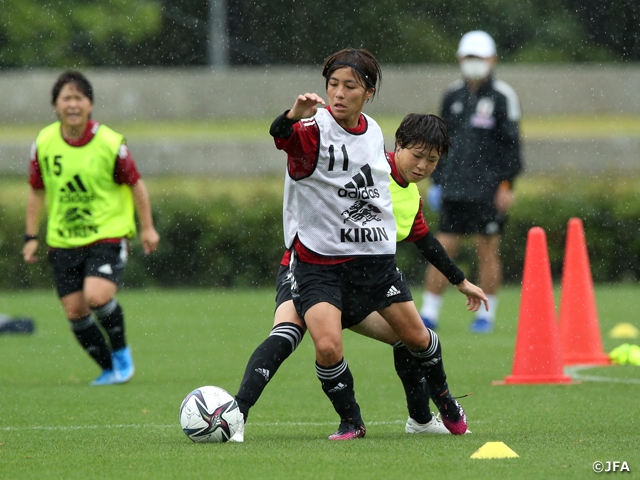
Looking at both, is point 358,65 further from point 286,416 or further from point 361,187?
point 286,416

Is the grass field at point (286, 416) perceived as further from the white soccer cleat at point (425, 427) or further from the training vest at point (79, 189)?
the training vest at point (79, 189)

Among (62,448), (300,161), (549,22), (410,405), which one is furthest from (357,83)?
(549,22)

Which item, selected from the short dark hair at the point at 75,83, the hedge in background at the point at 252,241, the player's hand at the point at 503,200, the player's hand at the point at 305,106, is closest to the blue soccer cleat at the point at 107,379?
the short dark hair at the point at 75,83

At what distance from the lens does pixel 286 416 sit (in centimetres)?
697

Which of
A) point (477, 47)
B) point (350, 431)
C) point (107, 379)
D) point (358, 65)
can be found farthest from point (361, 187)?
point (477, 47)

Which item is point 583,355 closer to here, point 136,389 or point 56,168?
point 136,389

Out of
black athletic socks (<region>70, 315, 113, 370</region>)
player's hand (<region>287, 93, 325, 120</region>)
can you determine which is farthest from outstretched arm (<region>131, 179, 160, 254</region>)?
player's hand (<region>287, 93, 325, 120</region>)

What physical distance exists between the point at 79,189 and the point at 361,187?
311 cm

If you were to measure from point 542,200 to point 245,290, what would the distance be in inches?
167

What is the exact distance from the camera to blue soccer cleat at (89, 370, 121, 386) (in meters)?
8.59

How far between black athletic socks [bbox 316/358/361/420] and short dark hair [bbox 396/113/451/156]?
106cm

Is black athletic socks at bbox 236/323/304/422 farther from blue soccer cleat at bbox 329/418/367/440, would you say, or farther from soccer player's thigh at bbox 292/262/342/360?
blue soccer cleat at bbox 329/418/367/440

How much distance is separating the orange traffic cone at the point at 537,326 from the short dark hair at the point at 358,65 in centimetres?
274

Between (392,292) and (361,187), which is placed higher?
(361,187)
